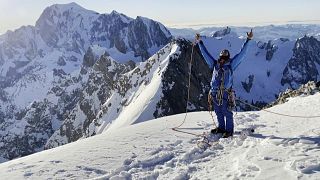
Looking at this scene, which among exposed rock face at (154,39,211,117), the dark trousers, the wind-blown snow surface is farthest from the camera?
exposed rock face at (154,39,211,117)

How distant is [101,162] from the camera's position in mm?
12742

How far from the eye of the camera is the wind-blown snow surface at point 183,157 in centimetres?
1096

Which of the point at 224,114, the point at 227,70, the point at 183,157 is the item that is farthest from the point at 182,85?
the point at 183,157

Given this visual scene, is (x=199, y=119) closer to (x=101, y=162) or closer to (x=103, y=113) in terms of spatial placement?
(x=101, y=162)

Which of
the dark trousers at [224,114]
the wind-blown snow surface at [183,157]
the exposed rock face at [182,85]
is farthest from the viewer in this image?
the exposed rock face at [182,85]

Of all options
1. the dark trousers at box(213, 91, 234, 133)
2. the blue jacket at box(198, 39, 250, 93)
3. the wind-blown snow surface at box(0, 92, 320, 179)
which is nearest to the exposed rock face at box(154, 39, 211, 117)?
the dark trousers at box(213, 91, 234, 133)

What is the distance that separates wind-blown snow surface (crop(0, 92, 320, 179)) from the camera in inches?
432

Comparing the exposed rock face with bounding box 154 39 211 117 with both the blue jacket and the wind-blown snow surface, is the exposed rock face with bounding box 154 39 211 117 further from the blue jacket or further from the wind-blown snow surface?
the wind-blown snow surface

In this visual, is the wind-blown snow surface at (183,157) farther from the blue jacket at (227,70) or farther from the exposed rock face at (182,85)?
the exposed rock face at (182,85)

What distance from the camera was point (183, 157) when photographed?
12844mm

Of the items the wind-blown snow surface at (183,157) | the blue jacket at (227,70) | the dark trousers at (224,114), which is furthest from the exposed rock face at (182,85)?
the wind-blown snow surface at (183,157)

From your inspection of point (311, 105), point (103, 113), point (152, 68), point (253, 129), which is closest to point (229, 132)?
point (253, 129)

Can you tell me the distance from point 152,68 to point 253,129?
467 ft

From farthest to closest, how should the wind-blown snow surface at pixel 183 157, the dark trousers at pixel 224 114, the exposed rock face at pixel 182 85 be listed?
the exposed rock face at pixel 182 85 → the dark trousers at pixel 224 114 → the wind-blown snow surface at pixel 183 157
